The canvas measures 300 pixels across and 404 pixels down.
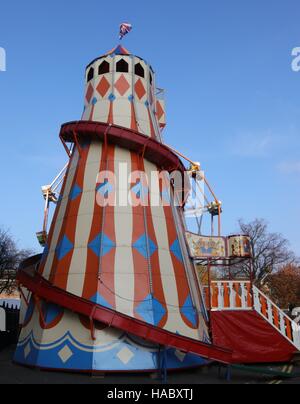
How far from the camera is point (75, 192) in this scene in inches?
565

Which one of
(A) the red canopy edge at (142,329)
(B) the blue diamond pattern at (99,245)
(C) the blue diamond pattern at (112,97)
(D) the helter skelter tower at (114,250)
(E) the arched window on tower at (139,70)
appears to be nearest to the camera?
(A) the red canopy edge at (142,329)

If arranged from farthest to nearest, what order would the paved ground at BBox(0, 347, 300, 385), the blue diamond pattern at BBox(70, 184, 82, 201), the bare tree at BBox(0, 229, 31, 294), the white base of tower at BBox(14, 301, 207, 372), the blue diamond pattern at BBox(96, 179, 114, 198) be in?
1. the bare tree at BBox(0, 229, 31, 294)
2. the blue diamond pattern at BBox(70, 184, 82, 201)
3. the blue diamond pattern at BBox(96, 179, 114, 198)
4. the white base of tower at BBox(14, 301, 207, 372)
5. the paved ground at BBox(0, 347, 300, 385)

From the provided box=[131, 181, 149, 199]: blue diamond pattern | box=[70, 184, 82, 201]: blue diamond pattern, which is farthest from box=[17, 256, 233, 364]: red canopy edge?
box=[131, 181, 149, 199]: blue diamond pattern

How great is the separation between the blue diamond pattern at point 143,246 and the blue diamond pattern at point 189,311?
2105 mm

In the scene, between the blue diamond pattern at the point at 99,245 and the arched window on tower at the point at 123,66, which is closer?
the blue diamond pattern at the point at 99,245

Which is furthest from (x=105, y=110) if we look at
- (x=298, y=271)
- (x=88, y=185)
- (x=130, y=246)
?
(x=298, y=271)

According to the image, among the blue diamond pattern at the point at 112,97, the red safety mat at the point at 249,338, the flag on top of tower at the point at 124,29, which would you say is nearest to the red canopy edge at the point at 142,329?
the red safety mat at the point at 249,338

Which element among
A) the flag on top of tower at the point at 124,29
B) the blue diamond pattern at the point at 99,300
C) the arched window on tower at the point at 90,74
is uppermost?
the flag on top of tower at the point at 124,29

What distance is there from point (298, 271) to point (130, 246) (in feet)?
141

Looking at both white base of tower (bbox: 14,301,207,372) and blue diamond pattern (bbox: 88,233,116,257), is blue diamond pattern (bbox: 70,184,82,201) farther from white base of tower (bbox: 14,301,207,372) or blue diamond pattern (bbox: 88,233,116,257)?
white base of tower (bbox: 14,301,207,372)

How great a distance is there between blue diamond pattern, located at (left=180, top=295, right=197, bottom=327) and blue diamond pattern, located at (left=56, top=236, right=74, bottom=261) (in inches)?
172

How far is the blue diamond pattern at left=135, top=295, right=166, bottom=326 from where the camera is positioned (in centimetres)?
1195

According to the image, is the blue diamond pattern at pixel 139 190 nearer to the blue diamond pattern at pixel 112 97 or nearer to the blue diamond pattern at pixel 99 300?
the blue diamond pattern at pixel 99 300

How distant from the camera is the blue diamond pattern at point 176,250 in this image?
13.8 m
